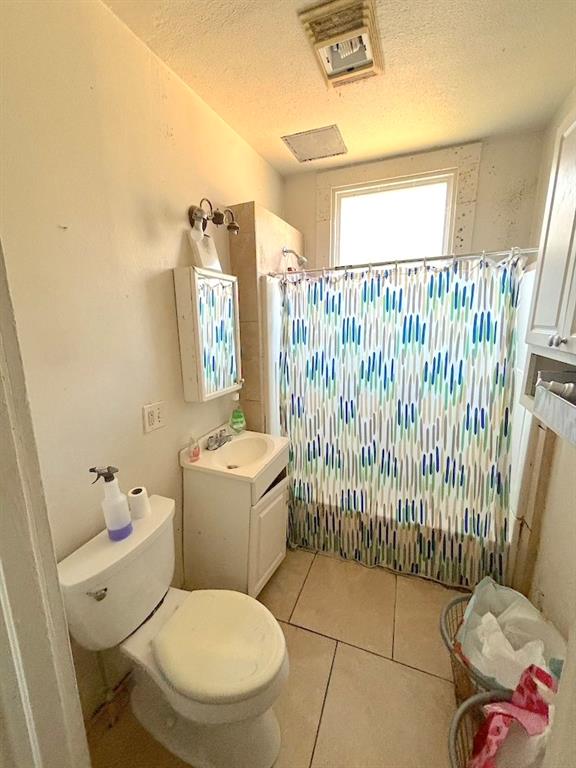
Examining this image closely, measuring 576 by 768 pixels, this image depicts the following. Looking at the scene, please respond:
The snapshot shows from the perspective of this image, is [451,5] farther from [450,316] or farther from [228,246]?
[228,246]

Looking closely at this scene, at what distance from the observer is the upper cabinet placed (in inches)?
55.1

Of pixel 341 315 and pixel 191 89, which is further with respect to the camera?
pixel 341 315

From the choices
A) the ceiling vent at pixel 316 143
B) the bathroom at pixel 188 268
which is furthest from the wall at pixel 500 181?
the ceiling vent at pixel 316 143

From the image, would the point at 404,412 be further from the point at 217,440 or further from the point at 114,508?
the point at 114,508

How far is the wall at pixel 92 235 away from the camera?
884 millimetres

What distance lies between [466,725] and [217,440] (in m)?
1.51

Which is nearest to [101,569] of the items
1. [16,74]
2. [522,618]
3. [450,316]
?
[16,74]

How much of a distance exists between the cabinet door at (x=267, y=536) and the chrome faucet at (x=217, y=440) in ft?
1.25

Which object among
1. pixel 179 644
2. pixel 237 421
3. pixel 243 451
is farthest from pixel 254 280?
pixel 179 644

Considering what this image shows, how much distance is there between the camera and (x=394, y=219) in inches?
84.1

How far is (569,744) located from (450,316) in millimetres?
1429

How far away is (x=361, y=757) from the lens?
1.06 metres

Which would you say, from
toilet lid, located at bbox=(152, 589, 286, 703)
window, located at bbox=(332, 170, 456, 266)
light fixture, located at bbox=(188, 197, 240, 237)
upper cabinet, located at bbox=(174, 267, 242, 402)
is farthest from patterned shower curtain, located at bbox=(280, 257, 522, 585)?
toilet lid, located at bbox=(152, 589, 286, 703)

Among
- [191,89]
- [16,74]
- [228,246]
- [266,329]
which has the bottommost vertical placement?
[266,329]
